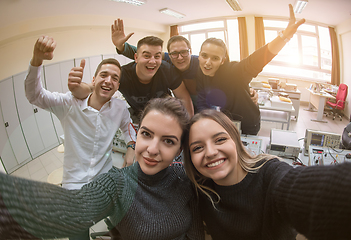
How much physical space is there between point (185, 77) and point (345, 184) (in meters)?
1.57

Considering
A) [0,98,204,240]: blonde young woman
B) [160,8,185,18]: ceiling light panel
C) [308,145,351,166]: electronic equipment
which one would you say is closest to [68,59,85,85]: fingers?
[0,98,204,240]: blonde young woman

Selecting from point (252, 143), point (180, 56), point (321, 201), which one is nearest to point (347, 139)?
point (252, 143)

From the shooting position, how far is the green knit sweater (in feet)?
1.21

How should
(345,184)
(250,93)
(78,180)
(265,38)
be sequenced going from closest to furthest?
(345,184) → (78,180) → (250,93) → (265,38)

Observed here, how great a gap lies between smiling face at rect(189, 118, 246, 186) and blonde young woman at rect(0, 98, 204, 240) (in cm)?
8

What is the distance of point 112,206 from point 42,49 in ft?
2.59

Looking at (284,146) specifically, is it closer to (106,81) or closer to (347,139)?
(347,139)

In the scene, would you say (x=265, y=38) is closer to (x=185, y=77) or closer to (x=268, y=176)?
(x=185, y=77)

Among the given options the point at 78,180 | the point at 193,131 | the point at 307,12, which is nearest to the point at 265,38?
the point at 307,12

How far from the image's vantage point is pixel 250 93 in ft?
6.59

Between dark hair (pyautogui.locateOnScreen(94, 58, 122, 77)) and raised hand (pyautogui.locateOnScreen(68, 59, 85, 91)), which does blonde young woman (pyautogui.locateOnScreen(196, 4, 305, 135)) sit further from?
raised hand (pyautogui.locateOnScreen(68, 59, 85, 91))

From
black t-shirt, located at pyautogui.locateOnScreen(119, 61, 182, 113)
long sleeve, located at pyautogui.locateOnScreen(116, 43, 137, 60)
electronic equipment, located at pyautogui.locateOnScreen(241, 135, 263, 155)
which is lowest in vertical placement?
electronic equipment, located at pyautogui.locateOnScreen(241, 135, 263, 155)

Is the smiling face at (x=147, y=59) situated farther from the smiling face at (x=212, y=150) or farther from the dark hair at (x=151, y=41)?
the smiling face at (x=212, y=150)

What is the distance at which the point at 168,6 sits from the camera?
160cm
